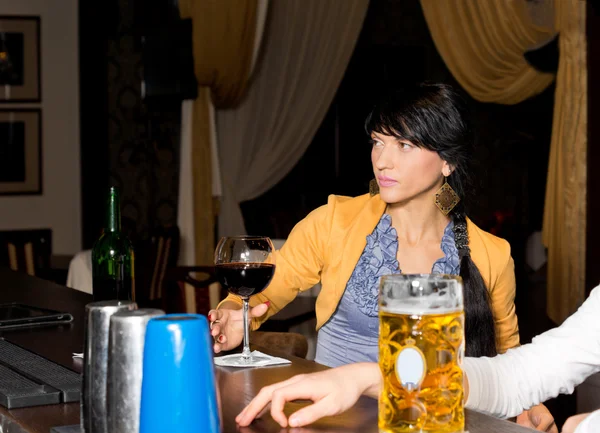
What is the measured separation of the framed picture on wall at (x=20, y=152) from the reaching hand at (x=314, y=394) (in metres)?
6.23

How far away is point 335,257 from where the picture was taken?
7.91ft

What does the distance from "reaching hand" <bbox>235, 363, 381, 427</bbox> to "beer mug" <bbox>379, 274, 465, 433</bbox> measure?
11cm

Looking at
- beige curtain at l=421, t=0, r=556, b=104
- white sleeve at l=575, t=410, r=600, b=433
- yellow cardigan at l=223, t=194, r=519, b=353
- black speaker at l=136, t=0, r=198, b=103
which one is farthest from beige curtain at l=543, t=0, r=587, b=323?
white sleeve at l=575, t=410, r=600, b=433

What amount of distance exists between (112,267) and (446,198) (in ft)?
2.90

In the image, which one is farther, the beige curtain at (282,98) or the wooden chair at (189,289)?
the beige curtain at (282,98)

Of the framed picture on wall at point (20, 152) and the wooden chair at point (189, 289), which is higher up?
the framed picture on wall at point (20, 152)

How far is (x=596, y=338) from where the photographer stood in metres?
1.54

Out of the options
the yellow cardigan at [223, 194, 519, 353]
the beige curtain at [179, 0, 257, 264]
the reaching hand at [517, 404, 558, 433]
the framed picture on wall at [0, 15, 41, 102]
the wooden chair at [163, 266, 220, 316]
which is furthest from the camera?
the framed picture on wall at [0, 15, 41, 102]

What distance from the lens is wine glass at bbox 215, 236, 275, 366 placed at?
1709mm

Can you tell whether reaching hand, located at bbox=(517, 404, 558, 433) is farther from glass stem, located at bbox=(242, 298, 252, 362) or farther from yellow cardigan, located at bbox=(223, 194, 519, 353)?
glass stem, located at bbox=(242, 298, 252, 362)

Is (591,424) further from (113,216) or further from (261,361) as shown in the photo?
(113,216)

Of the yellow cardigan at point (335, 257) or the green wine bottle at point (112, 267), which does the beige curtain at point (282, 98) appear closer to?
the yellow cardigan at point (335, 257)

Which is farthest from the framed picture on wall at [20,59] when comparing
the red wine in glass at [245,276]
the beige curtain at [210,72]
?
the red wine in glass at [245,276]

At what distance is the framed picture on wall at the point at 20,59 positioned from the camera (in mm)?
6984
